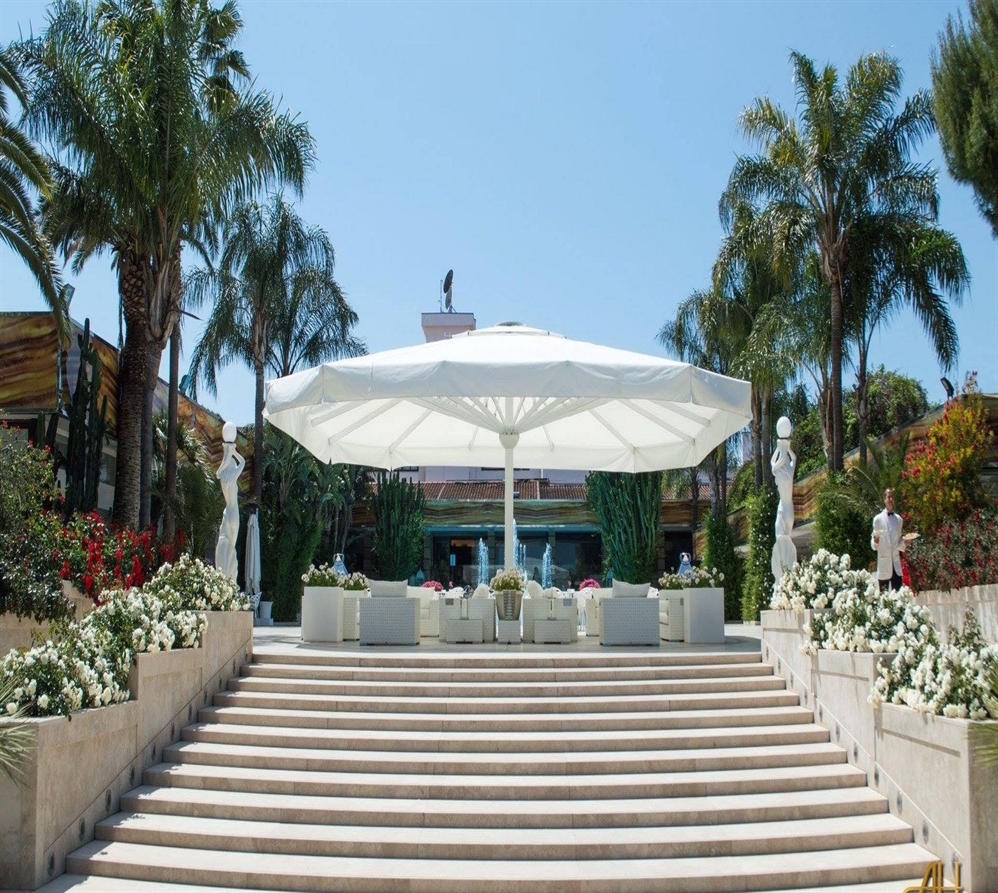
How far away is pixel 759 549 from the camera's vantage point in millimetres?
21359

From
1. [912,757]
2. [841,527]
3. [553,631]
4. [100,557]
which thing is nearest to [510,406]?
[553,631]

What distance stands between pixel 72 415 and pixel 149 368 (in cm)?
212

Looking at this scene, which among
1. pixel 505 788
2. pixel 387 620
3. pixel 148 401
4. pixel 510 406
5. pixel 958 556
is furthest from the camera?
pixel 148 401

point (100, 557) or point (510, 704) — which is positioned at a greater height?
point (100, 557)

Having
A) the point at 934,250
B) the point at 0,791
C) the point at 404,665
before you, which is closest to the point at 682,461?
the point at 404,665

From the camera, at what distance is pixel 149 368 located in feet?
57.0

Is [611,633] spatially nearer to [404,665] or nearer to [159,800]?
[404,665]

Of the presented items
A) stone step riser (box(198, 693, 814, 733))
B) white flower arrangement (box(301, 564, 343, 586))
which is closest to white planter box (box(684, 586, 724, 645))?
stone step riser (box(198, 693, 814, 733))

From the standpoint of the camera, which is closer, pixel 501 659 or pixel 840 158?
pixel 501 659

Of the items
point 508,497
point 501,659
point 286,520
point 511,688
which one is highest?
point 286,520

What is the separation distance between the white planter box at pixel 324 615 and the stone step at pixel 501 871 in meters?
5.20

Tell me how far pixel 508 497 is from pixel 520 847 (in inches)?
273

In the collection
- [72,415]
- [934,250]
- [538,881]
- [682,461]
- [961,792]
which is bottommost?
[538,881]

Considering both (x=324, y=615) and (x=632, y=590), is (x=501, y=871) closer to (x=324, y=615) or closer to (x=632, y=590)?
(x=324, y=615)
